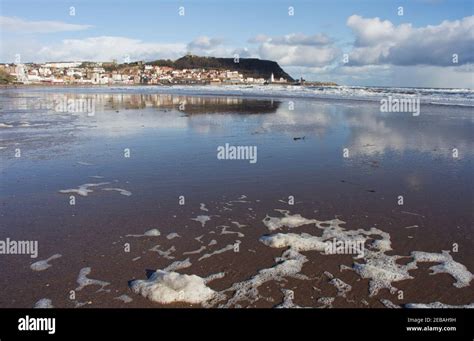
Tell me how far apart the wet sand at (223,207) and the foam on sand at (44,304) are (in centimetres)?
8

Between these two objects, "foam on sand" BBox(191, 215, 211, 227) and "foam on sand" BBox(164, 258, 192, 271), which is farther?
"foam on sand" BBox(191, 215, 211, 227)

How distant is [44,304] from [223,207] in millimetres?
4502

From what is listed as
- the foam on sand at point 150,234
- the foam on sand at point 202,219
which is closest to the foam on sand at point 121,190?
the foam on sand at point 202,219

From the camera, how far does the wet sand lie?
581cm

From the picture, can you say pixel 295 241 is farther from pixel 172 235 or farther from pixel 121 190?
Answer: pixel 121 190

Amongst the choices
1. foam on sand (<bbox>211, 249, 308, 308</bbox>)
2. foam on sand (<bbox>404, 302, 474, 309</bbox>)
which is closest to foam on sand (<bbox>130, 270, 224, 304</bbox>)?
foam on sand (<bbox>211, 249, 308, 308</bbox>)

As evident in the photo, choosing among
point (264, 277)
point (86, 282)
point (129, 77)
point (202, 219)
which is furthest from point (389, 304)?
point (129, 77)

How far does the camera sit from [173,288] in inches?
221

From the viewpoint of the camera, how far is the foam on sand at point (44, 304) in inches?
206

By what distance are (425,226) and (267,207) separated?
3.30 m

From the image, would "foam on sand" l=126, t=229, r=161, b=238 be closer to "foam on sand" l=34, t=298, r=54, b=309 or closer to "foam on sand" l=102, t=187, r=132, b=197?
"foam on sand" l=34, t=298, r=54, b=309

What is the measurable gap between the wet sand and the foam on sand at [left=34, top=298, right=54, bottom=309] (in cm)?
8
